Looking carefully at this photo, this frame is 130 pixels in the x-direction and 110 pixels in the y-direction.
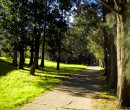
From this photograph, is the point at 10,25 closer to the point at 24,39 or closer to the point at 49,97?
the point at 24,39

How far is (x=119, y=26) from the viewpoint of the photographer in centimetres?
1239

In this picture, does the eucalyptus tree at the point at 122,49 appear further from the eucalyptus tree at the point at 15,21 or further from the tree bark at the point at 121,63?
the eucalyptus tree at the point at 15,21

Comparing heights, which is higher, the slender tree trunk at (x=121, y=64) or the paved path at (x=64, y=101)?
the slender tree trunk at (x=121, y=64)

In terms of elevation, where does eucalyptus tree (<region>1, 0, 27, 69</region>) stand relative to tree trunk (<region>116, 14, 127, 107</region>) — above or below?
above

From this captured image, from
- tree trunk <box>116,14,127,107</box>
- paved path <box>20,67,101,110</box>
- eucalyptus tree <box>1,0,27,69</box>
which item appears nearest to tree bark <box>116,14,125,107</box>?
tree trunk <box>116,14,127,107</box>

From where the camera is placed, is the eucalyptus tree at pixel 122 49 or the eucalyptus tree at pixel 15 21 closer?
the eucalyptus tree at pixel 122 49

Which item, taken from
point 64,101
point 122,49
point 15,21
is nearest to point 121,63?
point 122,49

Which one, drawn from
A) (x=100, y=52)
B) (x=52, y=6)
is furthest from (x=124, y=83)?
(x=100, y=52)

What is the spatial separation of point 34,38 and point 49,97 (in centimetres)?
1249

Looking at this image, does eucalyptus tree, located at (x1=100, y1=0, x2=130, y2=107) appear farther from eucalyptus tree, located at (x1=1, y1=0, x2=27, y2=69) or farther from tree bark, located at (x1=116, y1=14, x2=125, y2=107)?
eucalyptus tree, located at (x1=1, y1=0, x2=27, y2=69)

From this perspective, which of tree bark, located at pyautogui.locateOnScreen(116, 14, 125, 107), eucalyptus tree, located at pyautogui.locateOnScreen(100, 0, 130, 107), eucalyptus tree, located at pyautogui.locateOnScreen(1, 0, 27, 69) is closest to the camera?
eucalyptus tree, located at pyautogui.locateOnScreen(100, 0, 130, 107)

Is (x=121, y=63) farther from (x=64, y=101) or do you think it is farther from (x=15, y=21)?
(x=15, y=21)

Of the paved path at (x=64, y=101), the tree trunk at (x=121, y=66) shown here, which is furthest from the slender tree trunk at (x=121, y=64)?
the paved path at (x=64, y=101)

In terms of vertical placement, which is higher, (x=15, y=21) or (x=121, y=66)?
(x=15, y=21)
